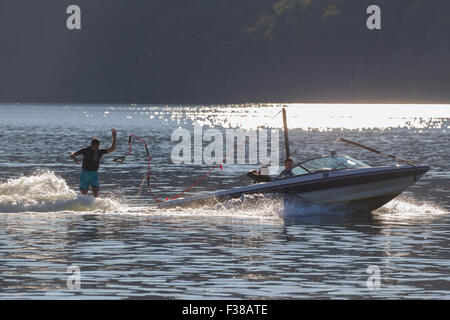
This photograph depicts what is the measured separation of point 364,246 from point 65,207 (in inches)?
427

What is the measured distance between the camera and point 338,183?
28844mm

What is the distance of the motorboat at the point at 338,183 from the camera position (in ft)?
94.5

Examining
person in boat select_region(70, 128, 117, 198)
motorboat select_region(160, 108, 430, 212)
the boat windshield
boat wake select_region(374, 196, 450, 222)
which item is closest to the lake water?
boat wake select_region(374, 196, 450, 222)

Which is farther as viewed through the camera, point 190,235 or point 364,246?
point 190,235

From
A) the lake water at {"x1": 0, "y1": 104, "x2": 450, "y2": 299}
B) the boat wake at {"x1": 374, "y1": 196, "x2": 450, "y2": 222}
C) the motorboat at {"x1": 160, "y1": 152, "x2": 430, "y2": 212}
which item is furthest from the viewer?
the boat wake at {"x1": 374, "y1": 196, "x2": 450, "y2": 222}

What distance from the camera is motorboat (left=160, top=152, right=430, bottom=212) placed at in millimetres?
28812

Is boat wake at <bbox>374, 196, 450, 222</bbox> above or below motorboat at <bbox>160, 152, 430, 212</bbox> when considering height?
below

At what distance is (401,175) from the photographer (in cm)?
2895

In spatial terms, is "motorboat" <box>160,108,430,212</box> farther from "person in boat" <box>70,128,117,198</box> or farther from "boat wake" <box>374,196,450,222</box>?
"person in boat" <box>70,128,117,198</box>

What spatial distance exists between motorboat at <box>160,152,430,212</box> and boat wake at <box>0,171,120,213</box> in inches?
166

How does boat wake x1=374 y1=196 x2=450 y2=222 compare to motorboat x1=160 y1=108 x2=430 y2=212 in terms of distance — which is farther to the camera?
boat wake x1=374 y1=196 x2=450 y2=222

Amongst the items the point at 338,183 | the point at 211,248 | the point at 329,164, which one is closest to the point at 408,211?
the point at 338,183
